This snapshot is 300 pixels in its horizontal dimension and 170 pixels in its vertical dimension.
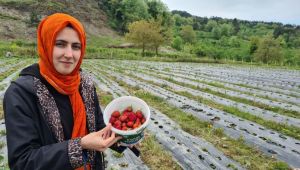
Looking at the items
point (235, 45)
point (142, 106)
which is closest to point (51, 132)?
point (142, 106)

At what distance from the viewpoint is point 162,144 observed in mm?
5367

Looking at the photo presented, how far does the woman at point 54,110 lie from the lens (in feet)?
5.30

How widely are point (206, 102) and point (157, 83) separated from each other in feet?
13.9

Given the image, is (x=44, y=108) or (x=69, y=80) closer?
(x=44, y=108)

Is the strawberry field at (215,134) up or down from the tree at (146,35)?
down

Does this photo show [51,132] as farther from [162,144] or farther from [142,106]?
[162,144]

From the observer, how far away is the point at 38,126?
173cm

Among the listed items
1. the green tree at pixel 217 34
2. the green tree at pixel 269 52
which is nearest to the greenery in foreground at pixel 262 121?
the green tree at pixel 269 52

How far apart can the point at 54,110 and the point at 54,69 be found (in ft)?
0.85

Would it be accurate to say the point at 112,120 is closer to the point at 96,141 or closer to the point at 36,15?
the point at 96,141

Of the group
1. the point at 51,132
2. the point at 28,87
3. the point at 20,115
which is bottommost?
the point at 51,132

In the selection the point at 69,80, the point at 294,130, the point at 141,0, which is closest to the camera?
the point at 69,80

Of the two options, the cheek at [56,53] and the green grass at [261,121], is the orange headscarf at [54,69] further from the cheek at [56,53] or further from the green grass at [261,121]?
the green grass at [261,121]

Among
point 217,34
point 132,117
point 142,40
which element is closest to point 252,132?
point 132,117
